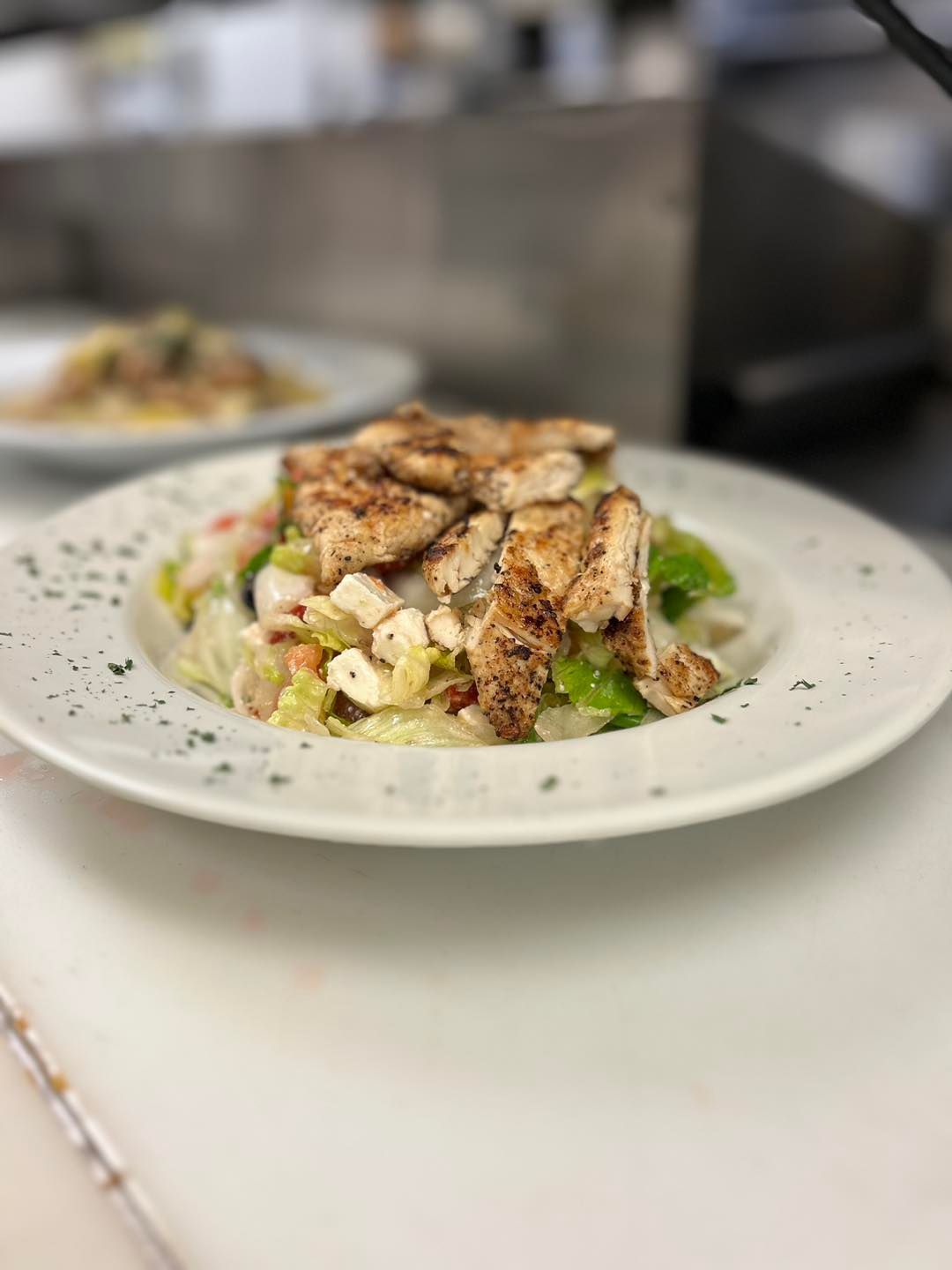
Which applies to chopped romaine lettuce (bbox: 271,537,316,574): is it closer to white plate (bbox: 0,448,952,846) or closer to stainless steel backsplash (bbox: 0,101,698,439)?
white plate (bbox: 0,448,952,846)

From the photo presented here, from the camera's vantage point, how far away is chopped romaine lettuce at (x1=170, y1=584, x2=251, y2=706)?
143 cm

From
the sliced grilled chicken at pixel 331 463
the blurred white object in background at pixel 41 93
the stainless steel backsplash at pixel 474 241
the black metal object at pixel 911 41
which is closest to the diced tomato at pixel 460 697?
the sliced grilled chicken at pixel 331 463

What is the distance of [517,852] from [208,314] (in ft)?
12.1

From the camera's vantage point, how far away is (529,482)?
4.63 feet

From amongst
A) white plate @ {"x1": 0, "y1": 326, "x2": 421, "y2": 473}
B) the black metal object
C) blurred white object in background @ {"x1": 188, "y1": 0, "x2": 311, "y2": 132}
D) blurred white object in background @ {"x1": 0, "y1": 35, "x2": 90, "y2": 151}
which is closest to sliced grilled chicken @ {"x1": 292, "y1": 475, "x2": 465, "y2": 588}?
the black metal object

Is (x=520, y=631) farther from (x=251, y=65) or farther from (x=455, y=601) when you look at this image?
(x=251, y=65)

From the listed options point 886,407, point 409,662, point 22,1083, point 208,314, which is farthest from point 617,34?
point 22,1083

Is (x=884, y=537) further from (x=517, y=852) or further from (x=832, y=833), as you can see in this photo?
(x=517, y=852)

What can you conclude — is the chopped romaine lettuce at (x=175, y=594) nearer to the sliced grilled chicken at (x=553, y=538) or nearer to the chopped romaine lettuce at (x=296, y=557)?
the chopped romaine lettuce at (x=296, y=557)

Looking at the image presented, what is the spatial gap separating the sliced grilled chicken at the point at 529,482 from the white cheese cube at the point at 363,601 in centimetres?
25

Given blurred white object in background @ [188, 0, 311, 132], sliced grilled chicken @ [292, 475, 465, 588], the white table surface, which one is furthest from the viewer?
blurred white object in background @ [188, 0, 311, 132]

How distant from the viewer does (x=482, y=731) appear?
1227mm

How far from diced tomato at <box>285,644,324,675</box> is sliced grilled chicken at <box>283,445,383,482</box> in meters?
0.27

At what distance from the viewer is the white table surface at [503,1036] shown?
73 centimetres
